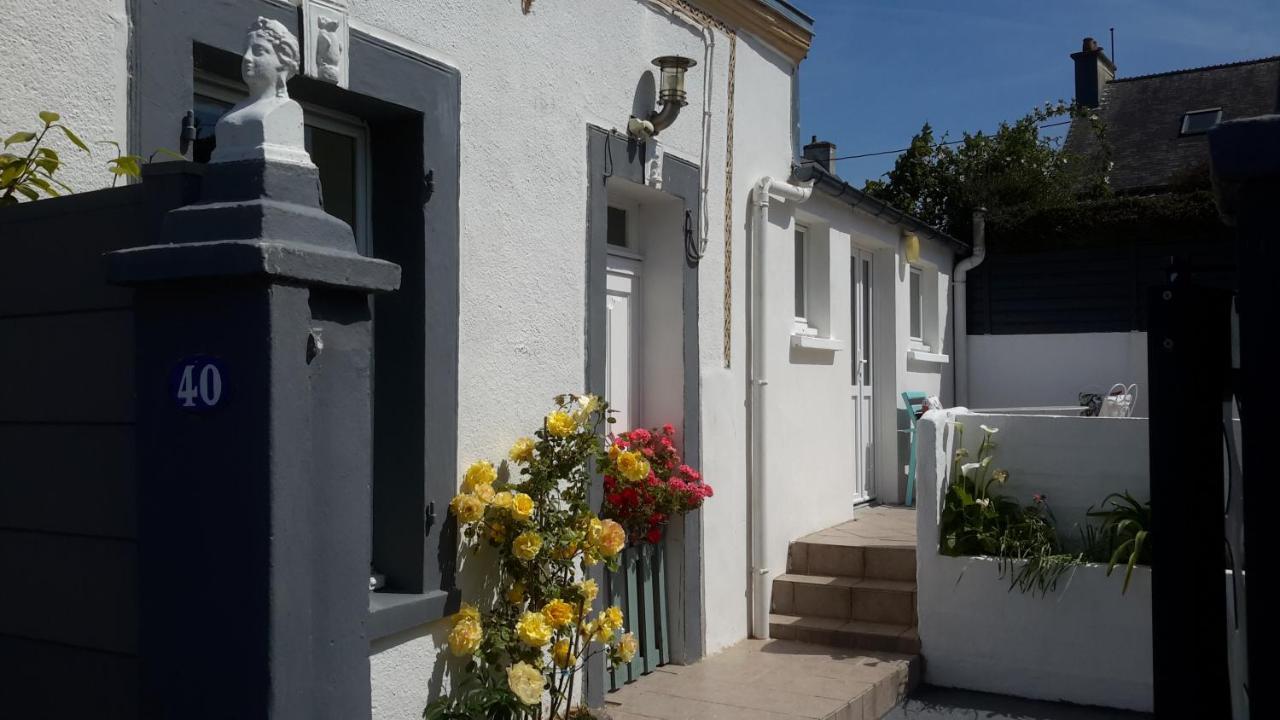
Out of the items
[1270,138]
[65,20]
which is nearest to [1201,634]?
[1270,138]

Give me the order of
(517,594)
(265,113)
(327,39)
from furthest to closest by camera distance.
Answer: (517,594) → (327,39) → (265,113)

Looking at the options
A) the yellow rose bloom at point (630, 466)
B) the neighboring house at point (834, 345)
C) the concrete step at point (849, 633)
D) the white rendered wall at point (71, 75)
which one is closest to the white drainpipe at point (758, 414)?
the neighboring house at point (834, 345)

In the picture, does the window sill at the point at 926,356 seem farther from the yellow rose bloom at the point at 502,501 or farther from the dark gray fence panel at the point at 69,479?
the dark gray fence panel at the point at 69,479

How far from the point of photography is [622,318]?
648cm

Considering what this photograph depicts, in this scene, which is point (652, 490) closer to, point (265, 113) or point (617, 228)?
point (617, 228)

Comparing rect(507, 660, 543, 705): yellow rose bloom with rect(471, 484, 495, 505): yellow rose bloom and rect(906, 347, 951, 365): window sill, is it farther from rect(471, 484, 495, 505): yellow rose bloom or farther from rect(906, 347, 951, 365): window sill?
rect(906, 347, 951, 365): window sill

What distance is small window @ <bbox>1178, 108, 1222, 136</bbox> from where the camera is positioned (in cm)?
1938

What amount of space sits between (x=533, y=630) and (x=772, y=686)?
6.86ft

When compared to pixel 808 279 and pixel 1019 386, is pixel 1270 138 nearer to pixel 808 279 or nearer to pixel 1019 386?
pixel 808 279

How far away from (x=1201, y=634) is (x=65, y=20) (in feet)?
10.7

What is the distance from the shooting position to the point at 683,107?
6.47 meters

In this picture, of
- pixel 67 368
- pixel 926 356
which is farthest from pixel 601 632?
pixel 926 356

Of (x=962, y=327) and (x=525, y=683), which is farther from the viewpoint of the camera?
(x=962, y=327)

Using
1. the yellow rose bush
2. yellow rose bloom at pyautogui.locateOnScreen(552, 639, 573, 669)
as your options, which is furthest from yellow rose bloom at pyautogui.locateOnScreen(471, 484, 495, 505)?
yellow rose bloom at pyautogui.locateOnScreen(552, 639, 573, 669)
